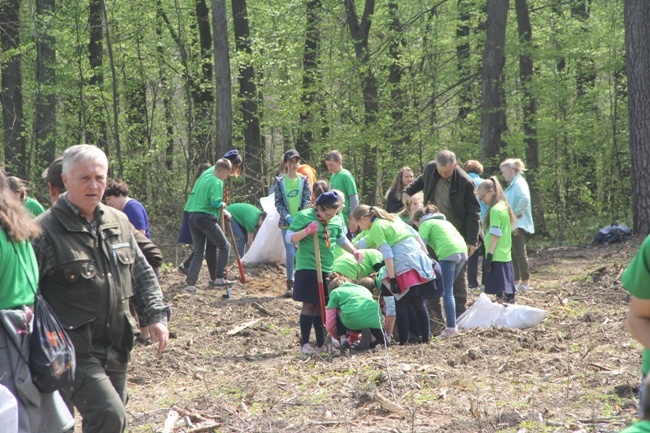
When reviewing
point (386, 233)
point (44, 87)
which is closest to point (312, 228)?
point (386, 233)

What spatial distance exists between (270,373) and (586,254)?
983 cm

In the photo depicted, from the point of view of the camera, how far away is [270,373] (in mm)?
8211

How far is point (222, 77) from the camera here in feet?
59.7

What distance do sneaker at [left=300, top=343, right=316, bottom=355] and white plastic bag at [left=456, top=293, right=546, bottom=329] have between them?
1.85 metres

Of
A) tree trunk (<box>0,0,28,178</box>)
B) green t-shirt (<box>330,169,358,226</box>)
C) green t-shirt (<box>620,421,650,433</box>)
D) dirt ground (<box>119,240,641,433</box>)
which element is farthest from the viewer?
tree trunk (<box>0,0,28,178</box>)

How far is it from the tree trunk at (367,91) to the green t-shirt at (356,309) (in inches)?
559

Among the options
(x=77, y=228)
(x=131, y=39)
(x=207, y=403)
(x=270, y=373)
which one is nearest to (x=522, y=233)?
(x=270, y=373)

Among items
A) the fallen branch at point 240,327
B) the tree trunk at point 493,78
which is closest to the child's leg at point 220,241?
the fallen branch at point 240,327

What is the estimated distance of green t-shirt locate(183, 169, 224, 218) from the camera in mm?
12516

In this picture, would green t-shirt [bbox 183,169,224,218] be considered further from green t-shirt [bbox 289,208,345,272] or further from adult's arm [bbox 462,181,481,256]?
adult's arm [bbox 462,181,481,256]

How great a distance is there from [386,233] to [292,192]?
378 centimetres

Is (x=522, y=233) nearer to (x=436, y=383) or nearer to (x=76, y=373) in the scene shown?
(x=436, y=383)

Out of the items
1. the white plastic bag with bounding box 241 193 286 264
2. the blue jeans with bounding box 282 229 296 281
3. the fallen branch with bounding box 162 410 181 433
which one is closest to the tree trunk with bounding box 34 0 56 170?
the white plastic bag with bounding box 241 193 286 264

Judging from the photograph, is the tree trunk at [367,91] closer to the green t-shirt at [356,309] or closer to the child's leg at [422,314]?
the child's leg at [422,314]
